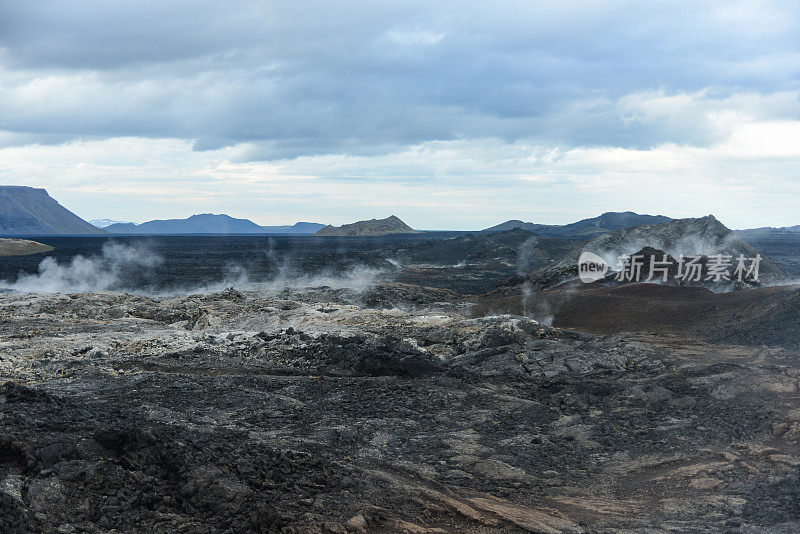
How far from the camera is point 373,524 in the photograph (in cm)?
695

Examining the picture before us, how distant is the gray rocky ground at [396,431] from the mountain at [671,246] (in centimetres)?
1981

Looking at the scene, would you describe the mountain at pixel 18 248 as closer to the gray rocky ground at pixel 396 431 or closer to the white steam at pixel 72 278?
the white steam at pixel 72 278

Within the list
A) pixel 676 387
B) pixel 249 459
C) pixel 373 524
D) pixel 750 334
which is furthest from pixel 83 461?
pixel 750 334

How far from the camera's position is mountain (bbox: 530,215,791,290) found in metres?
38.8

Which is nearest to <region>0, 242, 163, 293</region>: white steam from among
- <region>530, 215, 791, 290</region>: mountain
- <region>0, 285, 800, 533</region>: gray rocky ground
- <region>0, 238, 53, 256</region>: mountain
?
<region>0, 238, 53, 256</region>: mountain

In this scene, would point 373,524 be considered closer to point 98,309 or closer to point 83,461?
point 83,461

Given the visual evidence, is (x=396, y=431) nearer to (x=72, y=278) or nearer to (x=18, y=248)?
(x=72, y=278)

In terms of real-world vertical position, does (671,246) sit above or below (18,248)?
above

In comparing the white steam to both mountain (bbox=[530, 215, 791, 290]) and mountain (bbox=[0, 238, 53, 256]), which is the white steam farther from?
mountain (bbox=[530, 215, 791, 290])

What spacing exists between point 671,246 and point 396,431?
4288cm

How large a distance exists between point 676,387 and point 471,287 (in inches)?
1419

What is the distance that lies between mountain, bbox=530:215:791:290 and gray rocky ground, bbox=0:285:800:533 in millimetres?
19808

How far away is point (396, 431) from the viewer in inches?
457

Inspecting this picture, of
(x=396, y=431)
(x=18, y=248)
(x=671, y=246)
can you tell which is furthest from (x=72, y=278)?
(x=18, y=248)
